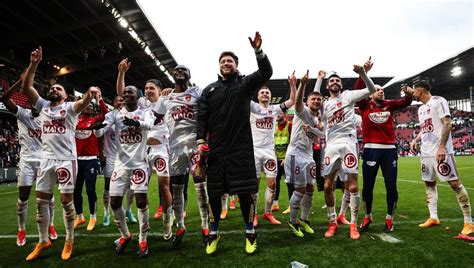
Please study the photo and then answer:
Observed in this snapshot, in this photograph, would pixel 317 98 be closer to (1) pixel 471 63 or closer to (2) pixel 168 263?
(2) pixel 168 263

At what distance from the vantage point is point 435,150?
507 cm

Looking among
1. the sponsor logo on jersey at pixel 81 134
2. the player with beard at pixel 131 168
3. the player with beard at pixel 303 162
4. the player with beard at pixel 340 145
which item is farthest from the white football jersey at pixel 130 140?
the player with beard at pixel 340 145

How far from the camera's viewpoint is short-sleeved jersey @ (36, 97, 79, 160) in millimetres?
4131

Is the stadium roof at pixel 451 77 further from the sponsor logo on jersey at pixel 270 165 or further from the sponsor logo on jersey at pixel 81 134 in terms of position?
the sponsor logo on jersey at pixel 81 134

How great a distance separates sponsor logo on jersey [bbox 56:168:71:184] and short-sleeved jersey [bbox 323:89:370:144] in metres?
3.85

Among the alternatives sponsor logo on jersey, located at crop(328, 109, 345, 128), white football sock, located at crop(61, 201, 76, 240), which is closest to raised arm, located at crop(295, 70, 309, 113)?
sponsor logo on jersey, located at crop(328, 109, 345, 128)

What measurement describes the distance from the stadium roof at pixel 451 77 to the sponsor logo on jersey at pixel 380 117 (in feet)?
108

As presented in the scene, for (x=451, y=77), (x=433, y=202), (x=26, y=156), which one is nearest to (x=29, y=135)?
(x=26, y=156)

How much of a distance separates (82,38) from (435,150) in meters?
20.3

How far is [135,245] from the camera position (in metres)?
4.33

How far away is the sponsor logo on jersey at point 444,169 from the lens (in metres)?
4.77

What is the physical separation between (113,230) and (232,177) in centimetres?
289

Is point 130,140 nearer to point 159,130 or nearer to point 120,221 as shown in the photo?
point 159,130

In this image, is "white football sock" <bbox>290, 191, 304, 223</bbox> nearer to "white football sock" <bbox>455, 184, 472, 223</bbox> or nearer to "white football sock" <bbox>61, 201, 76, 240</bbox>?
"white football sock" <bbox>455, 184, 472, 223</bbox>
